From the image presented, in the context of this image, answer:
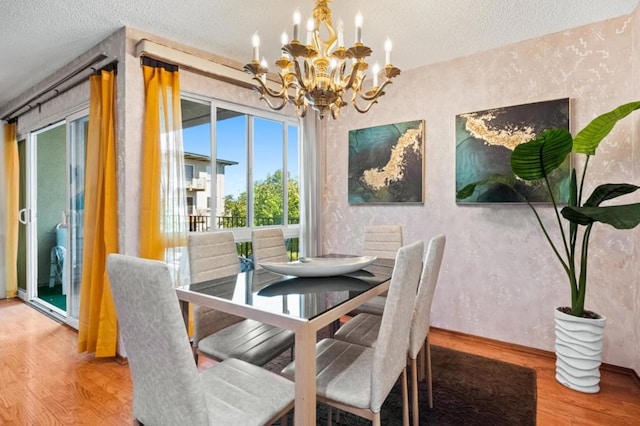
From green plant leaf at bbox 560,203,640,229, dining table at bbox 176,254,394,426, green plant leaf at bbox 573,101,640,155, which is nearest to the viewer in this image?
dining table at bbox 176,254,394,426

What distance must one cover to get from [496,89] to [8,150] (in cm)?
574

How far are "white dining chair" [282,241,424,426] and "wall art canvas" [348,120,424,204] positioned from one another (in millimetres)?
1947

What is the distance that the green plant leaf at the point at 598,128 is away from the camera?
6.33ft

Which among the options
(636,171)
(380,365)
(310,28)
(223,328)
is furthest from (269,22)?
(636,171)

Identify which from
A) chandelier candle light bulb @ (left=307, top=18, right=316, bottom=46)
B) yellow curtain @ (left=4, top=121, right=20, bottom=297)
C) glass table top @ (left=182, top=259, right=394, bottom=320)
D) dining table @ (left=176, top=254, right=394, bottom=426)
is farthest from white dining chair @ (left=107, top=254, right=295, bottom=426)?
yellow curtain @ (left=4, top=121, right=20, bottom=297)

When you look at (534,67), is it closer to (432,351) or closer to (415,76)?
(415,76)

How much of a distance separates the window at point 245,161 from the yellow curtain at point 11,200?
2.94 meters

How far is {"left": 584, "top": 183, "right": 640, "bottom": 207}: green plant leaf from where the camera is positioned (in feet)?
6.66

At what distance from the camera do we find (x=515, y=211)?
2812 mm

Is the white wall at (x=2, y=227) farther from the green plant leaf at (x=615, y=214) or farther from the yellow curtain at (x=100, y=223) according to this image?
the green plant leaf at (x=615, y=214)

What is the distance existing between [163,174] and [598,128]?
3.05 metres

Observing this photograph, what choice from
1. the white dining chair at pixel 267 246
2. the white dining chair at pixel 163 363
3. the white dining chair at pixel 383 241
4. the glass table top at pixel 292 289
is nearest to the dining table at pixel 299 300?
the glass table top at pixel 292 289

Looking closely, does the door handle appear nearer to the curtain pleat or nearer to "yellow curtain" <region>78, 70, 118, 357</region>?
"yellow curtain" <region>78, 70, 118, 357</region>

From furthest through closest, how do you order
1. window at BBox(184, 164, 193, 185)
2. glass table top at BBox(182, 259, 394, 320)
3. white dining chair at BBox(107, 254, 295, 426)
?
window at BBox(184, 164, 193, 185)
glass table top at BBox(182, 259, 394, 320)
white dining chair at BBox(107, 254, 295, 426)
